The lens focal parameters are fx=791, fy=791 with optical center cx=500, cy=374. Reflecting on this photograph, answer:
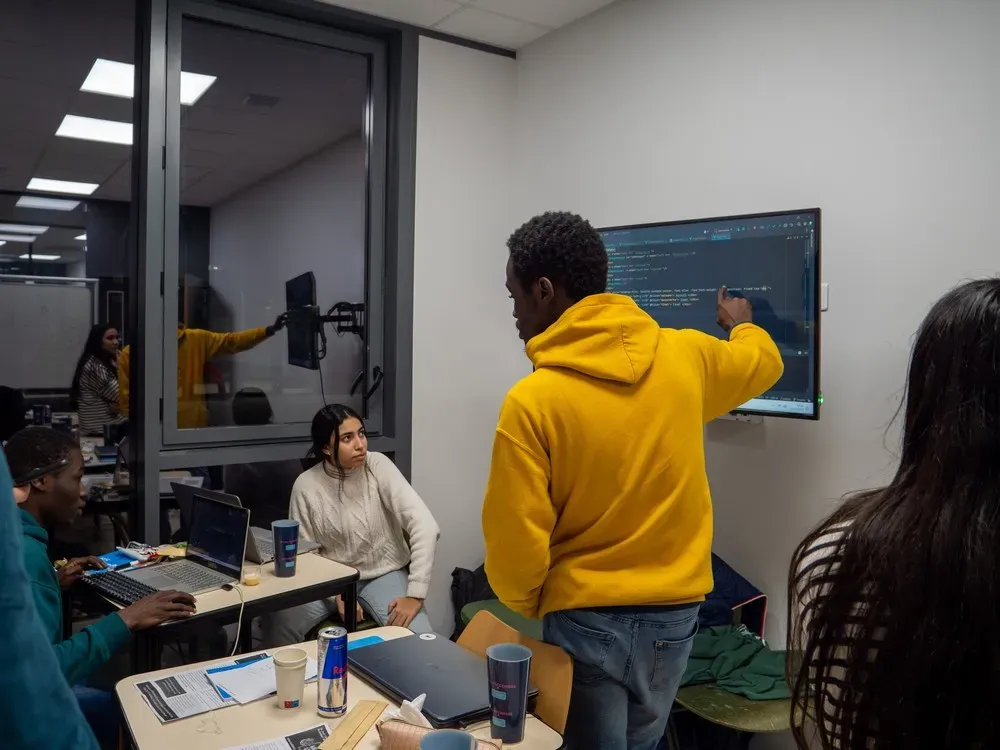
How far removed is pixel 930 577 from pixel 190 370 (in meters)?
3.09

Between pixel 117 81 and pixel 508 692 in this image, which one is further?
pixel 117 81

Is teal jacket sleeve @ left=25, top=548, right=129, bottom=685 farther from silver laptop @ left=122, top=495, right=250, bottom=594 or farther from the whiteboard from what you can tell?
the whiteboard

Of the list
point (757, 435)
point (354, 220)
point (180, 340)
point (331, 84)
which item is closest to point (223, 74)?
point (331, 84)

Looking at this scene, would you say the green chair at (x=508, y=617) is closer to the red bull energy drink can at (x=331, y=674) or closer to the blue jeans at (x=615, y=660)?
the blue jeans at (x=615, y=660)

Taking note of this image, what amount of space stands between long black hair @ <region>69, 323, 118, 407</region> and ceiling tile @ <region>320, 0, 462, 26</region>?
67.0 inches

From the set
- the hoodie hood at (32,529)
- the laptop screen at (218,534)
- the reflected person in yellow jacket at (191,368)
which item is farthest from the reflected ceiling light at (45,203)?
the hoodie hood at (32,529)

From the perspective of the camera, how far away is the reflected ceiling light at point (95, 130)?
128 inches

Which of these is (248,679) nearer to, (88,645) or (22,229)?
(88,645)

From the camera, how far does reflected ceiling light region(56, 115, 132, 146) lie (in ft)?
10.7

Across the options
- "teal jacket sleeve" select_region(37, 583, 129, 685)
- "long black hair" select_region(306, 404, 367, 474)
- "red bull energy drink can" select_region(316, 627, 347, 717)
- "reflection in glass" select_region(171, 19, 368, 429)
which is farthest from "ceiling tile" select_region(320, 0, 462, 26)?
"red bull energy drink can" select_region(316, 627, 347, 717)

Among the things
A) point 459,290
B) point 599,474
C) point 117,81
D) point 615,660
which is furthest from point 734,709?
point 117,81

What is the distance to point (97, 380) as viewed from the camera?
3.29 m

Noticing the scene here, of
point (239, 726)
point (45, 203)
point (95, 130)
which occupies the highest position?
point (95, 130)

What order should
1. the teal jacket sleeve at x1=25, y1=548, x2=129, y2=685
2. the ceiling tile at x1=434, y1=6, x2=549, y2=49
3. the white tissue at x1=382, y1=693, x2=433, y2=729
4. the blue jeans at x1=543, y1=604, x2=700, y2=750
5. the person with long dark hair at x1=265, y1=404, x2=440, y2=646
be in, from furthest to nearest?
the ceiling tile at x1=434, y1=6, x2=549, y2=49 < the person with long dark hair at x1=265, y1=404, x2=440, y2=646 < the teal jacket sleeve at x1=25, y1=548, x2=129, y2=685 < the blue jeans at x1=543, y1=604, x2=700, y2=750 < the white tissue at x1=382, y1=693, x2=433, y2=729
